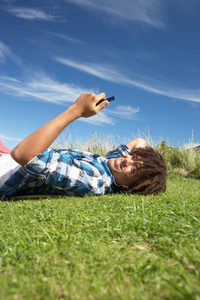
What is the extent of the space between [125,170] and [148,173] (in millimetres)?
291

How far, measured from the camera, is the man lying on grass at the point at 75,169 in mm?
2766

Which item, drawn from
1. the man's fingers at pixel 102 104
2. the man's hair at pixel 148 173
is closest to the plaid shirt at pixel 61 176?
the man's hair at pixel 148 173

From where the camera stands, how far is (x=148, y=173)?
10.5ft

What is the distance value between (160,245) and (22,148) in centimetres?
175

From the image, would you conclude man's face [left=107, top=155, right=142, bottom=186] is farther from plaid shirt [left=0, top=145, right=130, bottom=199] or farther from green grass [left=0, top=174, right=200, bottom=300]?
green grass [left=0, top=174, right=200, bottom=300]

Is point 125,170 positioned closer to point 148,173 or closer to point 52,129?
point 148,173

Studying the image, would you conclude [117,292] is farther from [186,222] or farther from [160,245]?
[186,222]

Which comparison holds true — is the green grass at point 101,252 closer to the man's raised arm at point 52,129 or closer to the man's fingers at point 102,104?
the man's raised arm at point 52,129

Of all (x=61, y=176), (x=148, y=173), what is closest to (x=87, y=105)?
(x=61, y=176)

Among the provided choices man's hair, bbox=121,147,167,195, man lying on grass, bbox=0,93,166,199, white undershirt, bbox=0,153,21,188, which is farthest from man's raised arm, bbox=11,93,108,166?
man's hair, bbox=121,147,167,195

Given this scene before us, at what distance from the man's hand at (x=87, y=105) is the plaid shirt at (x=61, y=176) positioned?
0.58 meters

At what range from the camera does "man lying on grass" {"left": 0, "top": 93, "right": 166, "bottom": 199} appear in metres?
2.77

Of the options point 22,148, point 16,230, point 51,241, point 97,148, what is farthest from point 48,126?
point 97,148

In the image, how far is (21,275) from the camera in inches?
54.6
